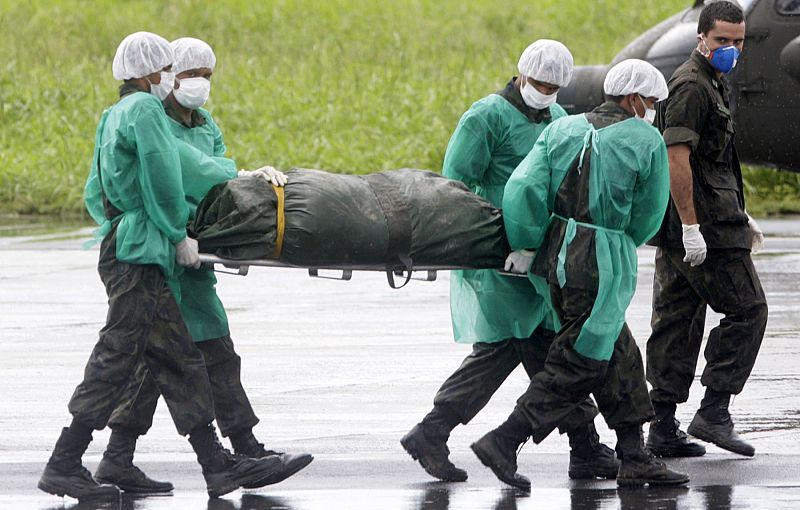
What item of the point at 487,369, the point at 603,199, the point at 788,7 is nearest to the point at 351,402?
the point at 487,369

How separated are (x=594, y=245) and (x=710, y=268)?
1.00 m

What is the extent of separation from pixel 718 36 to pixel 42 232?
495 inches

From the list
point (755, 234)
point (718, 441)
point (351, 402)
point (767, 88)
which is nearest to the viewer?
point (718, 441)

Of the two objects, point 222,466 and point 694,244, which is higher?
point 694,244

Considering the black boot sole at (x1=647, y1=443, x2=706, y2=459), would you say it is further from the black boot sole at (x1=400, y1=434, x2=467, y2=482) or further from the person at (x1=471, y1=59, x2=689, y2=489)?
the black boot sole at (x1=400, y1=434, x2=467, y2=482)

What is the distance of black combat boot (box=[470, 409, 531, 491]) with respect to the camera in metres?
6.74

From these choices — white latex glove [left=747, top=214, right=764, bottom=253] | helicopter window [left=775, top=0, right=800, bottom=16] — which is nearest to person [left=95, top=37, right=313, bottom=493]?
white latex glove [left=747, top=214, right=764, bottom=253]

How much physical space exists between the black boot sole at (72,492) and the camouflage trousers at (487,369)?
142 centimetres

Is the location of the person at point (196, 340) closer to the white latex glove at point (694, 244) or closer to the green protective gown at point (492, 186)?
the green protective gown at point (492, 186)

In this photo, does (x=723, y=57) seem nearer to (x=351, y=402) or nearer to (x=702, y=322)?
(x=702, y=322)

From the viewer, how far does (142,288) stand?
654cm

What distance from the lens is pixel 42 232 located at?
18922mm

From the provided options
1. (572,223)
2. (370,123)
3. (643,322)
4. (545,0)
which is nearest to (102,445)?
(572,223)

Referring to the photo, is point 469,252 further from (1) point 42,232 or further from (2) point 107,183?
(1) point 42,232
